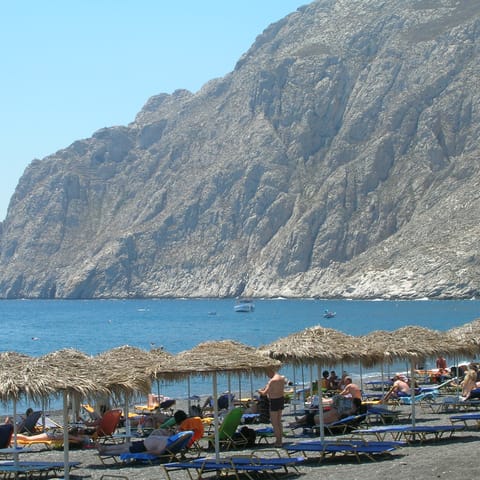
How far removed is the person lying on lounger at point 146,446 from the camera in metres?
18.5

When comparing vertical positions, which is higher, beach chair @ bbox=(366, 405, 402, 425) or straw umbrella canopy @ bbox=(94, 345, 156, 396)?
straw umbrella canopy @ bbox=(94, 345, 156, 396)

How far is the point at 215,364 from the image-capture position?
57.3 ft

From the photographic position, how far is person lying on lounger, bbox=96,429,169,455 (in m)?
18.5

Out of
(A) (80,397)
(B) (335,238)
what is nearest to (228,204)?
(B) (335,238)

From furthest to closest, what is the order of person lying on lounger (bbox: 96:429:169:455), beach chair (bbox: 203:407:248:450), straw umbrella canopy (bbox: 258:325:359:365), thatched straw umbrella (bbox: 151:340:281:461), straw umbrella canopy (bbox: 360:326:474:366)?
straw umbrella canopy (bbox: 360:326:474:366), beach chair (bbox: 203:407:248:450), straw umbrella canopy (bbox: 258:325:359:365), person lying on lounger (bbox: 96:429:169:455), thatched straw umbrella (bbox: 151:340:281:461)

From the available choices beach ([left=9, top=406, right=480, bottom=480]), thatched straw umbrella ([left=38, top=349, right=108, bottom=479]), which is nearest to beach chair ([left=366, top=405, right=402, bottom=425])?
beach ([left=9, top=406, right=480, bottom=480])

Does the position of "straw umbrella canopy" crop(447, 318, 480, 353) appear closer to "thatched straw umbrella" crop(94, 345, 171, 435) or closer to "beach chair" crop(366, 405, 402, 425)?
"beach chair" crop(366, 405, 402, 425)

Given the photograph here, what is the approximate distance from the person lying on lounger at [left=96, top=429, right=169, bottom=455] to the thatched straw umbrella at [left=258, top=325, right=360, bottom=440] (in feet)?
8.13

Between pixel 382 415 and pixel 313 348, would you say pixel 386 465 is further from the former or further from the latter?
pixel 382 415

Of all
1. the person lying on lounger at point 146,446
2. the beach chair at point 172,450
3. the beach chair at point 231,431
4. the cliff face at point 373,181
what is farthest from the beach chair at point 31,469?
the cliff face at point 373,181

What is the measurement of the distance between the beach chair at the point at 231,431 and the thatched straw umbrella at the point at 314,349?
134cm

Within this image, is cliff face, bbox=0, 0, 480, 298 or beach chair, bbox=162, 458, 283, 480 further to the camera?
cliff face, bbox=0, 0, 480, 298

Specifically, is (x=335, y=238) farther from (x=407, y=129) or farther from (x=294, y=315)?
(x=294, y=315)

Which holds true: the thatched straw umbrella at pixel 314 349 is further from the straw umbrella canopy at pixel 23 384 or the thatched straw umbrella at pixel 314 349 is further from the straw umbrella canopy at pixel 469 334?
the straw umbrella canopy at pixel 469 334
